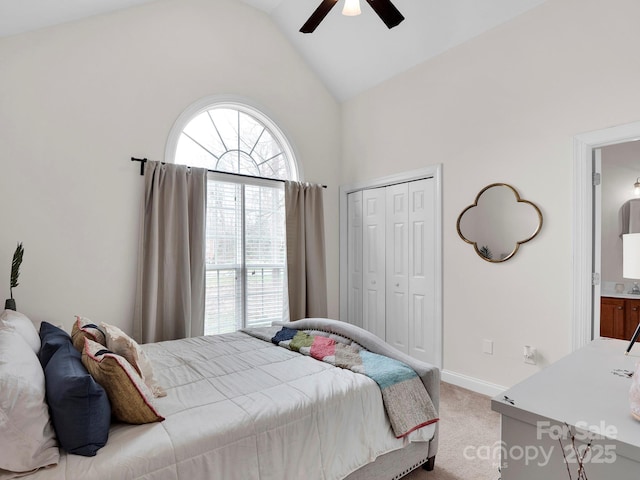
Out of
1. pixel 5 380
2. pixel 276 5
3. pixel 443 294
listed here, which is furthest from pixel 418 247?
pixel 5 380

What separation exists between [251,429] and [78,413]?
599 mm

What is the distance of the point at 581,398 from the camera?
101 cm

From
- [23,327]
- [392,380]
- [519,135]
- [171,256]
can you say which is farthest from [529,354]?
[23,327]

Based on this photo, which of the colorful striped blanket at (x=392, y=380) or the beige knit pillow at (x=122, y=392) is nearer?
the beige knit pillow at (x=122, y=392)

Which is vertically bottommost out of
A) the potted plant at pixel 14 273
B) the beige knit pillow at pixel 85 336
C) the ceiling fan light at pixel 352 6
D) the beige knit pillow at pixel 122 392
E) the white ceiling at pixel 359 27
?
the beige knit pillow at pixel 122 392

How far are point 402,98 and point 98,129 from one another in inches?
115

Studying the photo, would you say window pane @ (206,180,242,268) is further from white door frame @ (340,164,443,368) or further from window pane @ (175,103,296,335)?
white door frame @ (340,164,443,368)

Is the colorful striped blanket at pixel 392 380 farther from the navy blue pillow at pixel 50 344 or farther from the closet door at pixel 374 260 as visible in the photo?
the closet door at pixel 374 260

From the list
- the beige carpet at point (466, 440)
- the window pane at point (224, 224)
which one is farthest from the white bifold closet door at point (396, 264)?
the window pane at point (224, 224)

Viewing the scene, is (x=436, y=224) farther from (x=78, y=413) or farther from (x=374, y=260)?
(x=78, y=413)

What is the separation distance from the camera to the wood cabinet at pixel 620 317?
359 cm

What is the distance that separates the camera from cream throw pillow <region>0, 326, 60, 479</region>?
106 centimetres

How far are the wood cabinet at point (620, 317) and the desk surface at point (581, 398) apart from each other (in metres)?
2.95

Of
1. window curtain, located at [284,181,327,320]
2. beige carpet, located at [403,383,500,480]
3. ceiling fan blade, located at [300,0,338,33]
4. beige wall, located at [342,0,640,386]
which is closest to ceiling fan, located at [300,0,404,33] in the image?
ceiling fan blade, located at [300,0,338,33]
